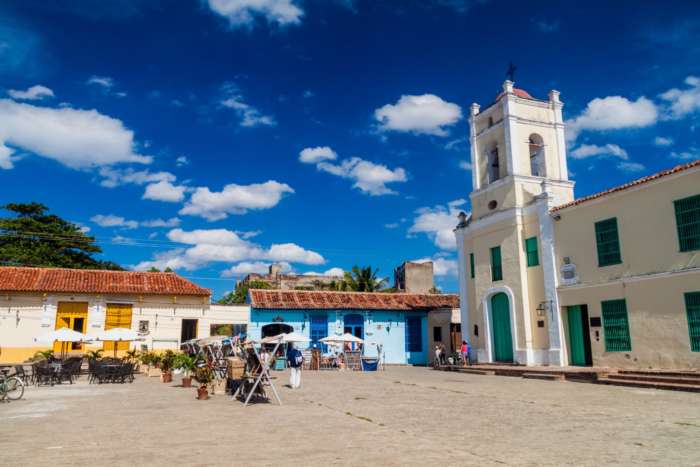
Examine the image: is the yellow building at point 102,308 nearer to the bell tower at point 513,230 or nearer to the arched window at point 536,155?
the bell tower at point 513,230

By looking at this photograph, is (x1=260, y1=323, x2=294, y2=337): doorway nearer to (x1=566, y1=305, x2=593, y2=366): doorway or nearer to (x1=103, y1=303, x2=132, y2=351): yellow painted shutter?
(x1=103, y1=303, x2=132, y2=351): yellow painted shutter

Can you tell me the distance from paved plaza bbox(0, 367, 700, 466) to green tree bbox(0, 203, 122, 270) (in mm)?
26982

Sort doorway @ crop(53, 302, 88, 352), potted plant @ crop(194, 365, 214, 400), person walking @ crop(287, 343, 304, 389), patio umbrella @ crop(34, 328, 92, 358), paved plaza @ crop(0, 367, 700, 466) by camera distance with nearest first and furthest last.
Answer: paved plaza @ crop(0, 367, 700, 466), potted plant @ crop(194, 365, 214, 400), person walking @ crop(287, 343, 304, 389), patio umbrella @ crop(34, 328, 92, 358), doorway @ crop(53, 302, 88, 352)

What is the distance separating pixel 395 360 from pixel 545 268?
12025 millimetres

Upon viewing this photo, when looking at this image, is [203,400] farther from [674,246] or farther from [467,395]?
[674,246]

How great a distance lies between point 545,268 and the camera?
20.4m

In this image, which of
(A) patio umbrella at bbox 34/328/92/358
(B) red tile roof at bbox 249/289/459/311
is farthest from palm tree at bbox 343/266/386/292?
(A) patio umbrella at bbox 34/328/92/358

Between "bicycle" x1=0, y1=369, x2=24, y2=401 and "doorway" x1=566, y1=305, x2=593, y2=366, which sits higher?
"doorway" x1=566, y1=305, x2=593, y2=366

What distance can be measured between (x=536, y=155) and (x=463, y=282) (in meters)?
6.52

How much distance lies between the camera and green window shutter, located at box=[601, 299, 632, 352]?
17.2 m

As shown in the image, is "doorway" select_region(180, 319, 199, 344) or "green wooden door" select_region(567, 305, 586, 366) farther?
"doorway" select_region(180, 319, 199, 344)

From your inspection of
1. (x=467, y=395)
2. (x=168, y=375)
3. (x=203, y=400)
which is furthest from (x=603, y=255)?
(x=168, y=375)

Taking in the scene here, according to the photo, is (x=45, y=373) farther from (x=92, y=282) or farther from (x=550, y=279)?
(x=550, y=279)

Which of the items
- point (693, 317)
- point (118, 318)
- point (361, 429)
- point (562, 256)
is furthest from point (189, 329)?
point (693, 317)
